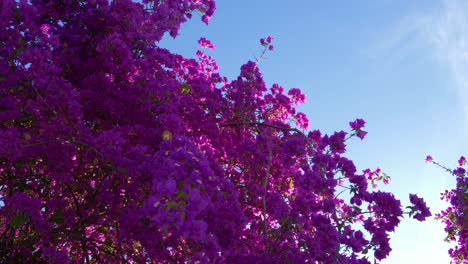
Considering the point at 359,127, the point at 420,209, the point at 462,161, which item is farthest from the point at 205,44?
the point at 462,161

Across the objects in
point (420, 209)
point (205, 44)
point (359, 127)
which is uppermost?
point (205, 44)

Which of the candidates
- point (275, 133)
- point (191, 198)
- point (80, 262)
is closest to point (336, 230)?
point (191, 198)

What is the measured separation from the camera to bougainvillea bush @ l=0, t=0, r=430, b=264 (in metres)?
6.20

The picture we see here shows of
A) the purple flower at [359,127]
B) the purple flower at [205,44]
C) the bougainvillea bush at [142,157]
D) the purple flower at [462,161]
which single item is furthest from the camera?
the purple flower at [462,161]

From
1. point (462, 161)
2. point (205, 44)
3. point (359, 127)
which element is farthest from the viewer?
point (462, 161)

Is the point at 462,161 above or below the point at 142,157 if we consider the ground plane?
above

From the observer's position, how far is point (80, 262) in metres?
8.48

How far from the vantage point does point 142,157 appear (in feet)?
21.2

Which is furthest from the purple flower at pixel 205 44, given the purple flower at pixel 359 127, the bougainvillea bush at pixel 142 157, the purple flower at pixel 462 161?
the purple flower at pixel 462 161

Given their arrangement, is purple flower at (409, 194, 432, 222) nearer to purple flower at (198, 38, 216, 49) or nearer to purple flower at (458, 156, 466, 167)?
purple flower at (198, 38, 216, 49)

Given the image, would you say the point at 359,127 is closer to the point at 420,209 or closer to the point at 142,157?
the point at 420,209

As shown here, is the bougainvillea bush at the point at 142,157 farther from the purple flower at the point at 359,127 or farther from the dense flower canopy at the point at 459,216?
the dense flower canopy at the point at 459,216

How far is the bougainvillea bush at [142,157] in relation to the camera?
620 centimetres

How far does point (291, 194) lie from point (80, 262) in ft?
13.8
